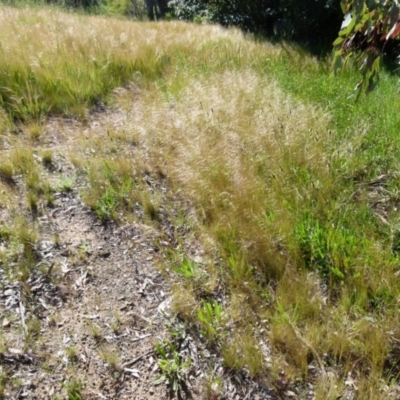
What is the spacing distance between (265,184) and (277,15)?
10.1 metres

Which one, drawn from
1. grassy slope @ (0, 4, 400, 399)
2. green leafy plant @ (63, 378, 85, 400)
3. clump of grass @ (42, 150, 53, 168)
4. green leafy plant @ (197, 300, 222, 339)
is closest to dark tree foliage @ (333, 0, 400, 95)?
grassy slope @ (0, 4, 400, 399)

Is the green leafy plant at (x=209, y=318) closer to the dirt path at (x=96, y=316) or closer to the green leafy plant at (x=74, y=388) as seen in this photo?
the dirt path at (x=96, y=316)

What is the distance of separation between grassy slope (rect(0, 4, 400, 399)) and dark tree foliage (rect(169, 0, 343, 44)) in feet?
17.0

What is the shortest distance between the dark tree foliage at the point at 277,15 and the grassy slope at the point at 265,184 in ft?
17.0

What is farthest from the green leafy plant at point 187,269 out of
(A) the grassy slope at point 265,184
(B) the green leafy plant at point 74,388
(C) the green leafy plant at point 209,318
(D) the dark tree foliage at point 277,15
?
(D) the dark tree foliage at point 277,15

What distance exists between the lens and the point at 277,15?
1120 centimetres

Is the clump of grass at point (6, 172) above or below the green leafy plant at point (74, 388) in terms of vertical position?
above

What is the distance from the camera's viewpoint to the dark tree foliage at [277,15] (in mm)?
9773

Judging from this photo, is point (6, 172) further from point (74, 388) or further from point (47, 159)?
point (74, 388)

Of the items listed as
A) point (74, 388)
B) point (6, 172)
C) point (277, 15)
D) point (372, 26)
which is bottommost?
point (74, 388)

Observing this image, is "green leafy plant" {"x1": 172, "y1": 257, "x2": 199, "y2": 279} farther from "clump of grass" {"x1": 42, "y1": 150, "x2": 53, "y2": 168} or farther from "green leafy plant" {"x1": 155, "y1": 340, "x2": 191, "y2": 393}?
"clump of grass" {"x1": 42, "y1": 150, "x2": 53, "y2": 168}

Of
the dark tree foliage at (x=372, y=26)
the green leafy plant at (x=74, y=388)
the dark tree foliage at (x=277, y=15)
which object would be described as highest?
the dark tree foliage at (x=372, y=26)

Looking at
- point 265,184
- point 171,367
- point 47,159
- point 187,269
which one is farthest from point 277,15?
point 171,367

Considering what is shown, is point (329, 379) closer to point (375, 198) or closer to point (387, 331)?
point (387, 331)
